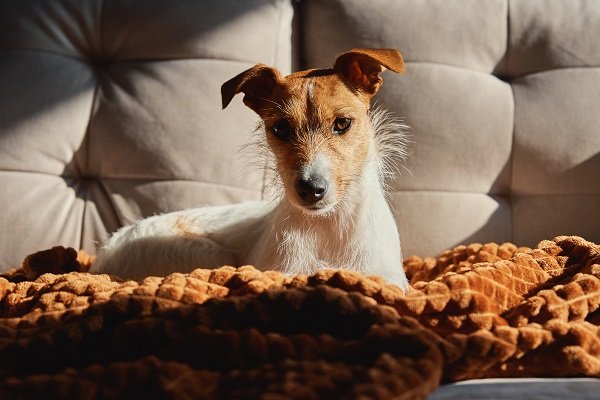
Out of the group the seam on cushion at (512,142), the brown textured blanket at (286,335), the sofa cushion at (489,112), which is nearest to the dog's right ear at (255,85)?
the brown textured blanket at (286,335)

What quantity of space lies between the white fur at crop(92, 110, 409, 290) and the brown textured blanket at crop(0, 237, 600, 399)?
266 millimetres

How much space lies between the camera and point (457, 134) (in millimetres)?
1962

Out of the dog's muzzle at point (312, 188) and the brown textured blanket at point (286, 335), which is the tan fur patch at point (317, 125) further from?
the brown textured blanket at point (286, 335)

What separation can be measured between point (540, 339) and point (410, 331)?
9.3 inches

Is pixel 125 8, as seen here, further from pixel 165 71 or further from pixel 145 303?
pixel 145 303

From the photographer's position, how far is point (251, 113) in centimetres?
204

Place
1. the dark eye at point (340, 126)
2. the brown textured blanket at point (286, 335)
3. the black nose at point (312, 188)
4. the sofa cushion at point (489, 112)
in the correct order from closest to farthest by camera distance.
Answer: the brown textured blanket at point (286, 335), the black nose at point (312, 188), the dark eye at point (340, 126), the sofa cushion at point (489, 112)

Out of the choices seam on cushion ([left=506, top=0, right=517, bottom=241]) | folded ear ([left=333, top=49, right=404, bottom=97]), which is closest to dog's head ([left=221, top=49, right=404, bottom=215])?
folded ear ([left=333, top=49, right=404, bottom=97])

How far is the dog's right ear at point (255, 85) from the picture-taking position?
1.46 metres

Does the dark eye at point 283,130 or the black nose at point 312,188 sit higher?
the dark eye at point 283,130

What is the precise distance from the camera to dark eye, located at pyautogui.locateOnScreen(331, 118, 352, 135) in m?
1.45

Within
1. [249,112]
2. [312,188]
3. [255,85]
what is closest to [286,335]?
[312,188]

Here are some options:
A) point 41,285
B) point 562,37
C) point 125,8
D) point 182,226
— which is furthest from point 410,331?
point 125,8

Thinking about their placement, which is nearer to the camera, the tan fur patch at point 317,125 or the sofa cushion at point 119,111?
the tan fur patch at point 317,125
